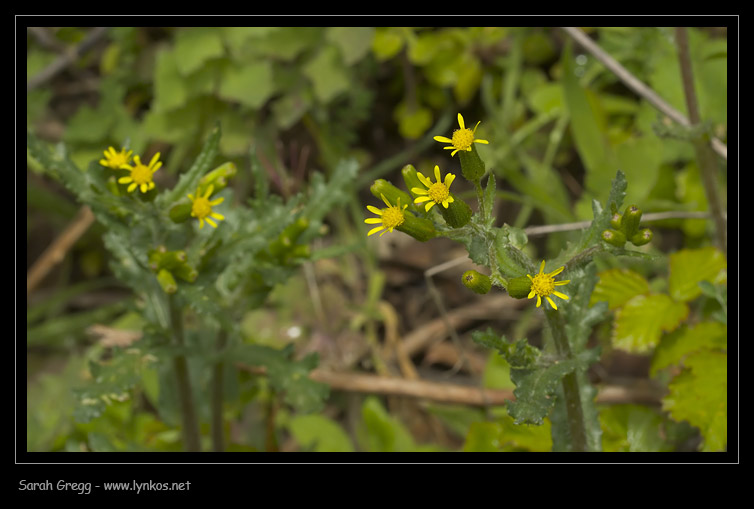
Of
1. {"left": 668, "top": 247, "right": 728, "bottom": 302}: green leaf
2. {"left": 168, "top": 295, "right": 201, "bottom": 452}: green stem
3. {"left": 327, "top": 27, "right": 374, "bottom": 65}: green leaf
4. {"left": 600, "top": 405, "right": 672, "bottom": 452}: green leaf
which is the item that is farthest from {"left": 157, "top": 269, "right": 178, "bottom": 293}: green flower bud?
{"left": 327, "top": 27, "right": 374, "bottom": 65}: green leaf

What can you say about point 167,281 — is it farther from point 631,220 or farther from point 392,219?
point 631,220

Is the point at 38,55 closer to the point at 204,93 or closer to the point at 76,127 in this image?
the point at 76,127

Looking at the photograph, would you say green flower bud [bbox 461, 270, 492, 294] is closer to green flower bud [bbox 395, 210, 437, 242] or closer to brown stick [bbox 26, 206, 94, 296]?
green flower bud [bbox 395, 210, 437, 242]

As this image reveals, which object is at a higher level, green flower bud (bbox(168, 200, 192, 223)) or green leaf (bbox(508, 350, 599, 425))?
green flower bud (bbox(168, 200, 192, 223))

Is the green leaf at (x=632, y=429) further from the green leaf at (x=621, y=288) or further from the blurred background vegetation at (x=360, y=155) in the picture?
the blurred background vegetation at (x=360, y=155)

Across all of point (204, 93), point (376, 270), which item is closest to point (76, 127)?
point (204, 93)
